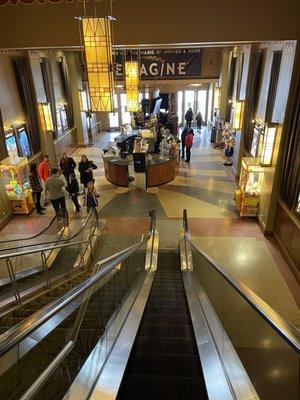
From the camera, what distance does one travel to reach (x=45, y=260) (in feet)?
16.6

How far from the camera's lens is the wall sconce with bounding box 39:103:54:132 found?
35.1 feet

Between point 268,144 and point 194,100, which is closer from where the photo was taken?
point 268,144

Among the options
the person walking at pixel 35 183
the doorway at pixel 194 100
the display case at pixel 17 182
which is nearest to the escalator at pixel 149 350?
the person walking at pixel 35 183

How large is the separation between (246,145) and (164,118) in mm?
8592

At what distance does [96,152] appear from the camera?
15.5 metres

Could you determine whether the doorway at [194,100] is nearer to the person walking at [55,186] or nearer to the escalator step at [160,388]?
the person walking at [55,186]

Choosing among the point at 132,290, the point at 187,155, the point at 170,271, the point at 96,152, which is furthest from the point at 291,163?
the point at 96,152

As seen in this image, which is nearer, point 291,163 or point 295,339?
point 295,339

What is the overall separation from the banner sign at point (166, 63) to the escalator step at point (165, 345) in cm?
1091

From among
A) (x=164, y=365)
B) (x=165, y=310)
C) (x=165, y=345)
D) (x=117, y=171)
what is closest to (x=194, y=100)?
(x=117, y=171)

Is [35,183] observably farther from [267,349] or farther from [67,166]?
[267,349]

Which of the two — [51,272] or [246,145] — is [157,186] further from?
[51,272]

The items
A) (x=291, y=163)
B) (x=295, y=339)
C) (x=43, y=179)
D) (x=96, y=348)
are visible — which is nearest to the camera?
(x=295, y=339)

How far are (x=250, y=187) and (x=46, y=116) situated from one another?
7620 mm
